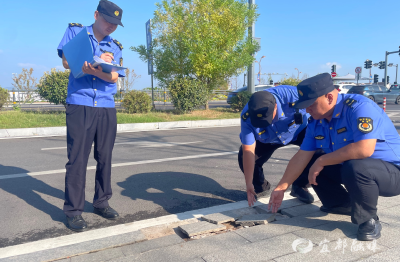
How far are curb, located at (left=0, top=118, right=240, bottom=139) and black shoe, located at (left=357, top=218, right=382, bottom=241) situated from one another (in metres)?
8.41

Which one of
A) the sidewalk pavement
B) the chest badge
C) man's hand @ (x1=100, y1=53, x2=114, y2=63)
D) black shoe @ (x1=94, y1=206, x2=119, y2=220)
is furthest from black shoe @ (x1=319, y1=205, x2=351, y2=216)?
man's hand @ (x1=100, y1=53, x2=114, y2=63)

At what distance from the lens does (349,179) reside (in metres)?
2.38

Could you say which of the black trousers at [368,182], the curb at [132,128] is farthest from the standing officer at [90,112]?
the curb at [132,128]

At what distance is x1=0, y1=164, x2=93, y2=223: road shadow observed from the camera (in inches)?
130

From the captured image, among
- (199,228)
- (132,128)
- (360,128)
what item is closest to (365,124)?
(360,128)

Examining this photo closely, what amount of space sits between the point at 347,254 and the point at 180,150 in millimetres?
4557

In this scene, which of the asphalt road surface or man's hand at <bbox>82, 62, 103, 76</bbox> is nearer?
man's hand at <bbox>82, 62, 103, 76</bbox>

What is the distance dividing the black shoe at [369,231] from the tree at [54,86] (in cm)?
1182

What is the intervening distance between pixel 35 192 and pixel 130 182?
1.15 meters

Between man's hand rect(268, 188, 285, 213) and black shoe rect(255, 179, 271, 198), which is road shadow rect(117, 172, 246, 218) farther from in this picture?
man's hand rect(268, 188, 285, 213)

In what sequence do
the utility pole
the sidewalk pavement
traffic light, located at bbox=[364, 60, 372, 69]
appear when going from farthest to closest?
traffic light, located at bbox=[364, 60, 372, 69], the utility pole, the sidewalk pavement

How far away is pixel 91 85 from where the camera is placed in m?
2.87

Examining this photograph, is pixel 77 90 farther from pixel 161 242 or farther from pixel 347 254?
pixel 347 254

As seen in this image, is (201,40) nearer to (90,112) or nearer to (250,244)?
(90,112)
